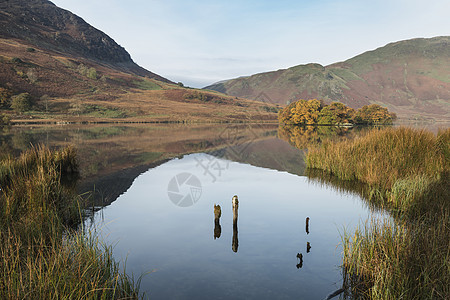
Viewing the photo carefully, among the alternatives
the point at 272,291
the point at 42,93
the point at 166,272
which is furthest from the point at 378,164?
the point at 42,93

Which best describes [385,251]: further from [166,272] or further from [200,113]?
[200,113]

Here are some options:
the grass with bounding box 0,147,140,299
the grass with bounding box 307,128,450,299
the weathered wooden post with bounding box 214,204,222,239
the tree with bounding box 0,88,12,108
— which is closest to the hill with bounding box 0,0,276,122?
the tree with bounding box 0,88,12,108

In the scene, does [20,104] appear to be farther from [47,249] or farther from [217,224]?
[47,249]

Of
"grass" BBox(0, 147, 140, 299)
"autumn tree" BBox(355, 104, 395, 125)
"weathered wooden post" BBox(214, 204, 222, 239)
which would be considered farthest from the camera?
"autumn tree" BBox(355, 104, 395, 125)

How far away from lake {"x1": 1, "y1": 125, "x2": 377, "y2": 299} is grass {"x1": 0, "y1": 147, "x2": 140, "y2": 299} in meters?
0.77

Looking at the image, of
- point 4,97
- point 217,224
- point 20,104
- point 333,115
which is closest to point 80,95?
point 4,97

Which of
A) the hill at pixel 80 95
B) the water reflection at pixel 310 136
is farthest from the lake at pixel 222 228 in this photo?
the hill at pixel 80 95

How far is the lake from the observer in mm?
6023

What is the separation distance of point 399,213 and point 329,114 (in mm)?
69646

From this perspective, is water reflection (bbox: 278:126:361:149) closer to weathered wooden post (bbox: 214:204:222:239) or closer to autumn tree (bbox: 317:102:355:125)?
autumn tree (bbox: 317:102:355:125)

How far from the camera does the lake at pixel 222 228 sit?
602 centimetres

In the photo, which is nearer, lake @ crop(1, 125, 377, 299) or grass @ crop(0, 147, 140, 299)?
grass @ crop(0, 147, 140, 299)

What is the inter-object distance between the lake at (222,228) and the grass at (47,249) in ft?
2.52

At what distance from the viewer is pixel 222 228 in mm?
9086
